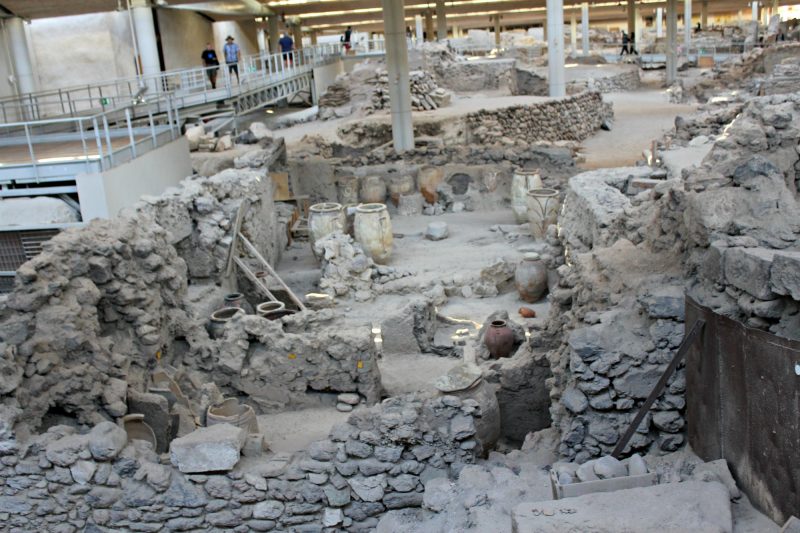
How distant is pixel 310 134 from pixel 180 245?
10056 mm

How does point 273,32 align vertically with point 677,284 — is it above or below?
above

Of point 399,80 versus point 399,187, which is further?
point 399,80

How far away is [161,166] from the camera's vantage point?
414 inches

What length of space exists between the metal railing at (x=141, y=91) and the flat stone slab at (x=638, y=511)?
9552mm

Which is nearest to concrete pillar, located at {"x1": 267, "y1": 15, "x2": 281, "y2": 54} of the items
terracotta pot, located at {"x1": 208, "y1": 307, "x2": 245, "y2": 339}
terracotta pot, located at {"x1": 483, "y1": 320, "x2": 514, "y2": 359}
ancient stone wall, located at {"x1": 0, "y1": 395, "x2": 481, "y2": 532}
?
terracotta pot, located at {"x1": 208, "y1": 307, "x2": 245, "y2": 339}

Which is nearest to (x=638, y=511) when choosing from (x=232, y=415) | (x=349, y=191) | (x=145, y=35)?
(x=232, y=415)

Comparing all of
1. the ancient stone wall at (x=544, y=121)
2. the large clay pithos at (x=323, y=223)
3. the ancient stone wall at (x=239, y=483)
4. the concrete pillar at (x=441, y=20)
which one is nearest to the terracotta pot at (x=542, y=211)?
the large clay pithos at (x=323, y=223)

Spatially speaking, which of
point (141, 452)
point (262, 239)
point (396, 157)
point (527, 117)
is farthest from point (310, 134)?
point (141, 452)

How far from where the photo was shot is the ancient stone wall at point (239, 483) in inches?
197

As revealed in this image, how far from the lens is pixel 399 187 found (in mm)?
15656

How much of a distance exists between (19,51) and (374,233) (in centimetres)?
814

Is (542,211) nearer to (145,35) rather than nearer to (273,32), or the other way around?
(145,35)

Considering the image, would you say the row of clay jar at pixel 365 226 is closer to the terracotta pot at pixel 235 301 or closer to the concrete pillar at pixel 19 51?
the terracotta pot at pixel 235 301

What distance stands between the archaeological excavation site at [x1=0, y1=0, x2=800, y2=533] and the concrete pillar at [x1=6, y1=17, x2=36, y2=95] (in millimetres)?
51
